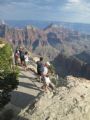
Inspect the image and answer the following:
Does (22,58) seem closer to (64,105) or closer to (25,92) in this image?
(25,92)

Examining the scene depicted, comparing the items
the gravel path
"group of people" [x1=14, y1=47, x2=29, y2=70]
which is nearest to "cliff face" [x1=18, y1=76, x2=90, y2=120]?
the gravel path

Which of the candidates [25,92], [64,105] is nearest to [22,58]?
[25,92]

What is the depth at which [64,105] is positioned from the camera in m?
12.5

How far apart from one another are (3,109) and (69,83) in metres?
3.76

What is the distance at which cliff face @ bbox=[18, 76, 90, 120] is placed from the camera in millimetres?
11977

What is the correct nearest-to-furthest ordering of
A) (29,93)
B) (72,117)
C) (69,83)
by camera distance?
(72,117), (69,83), (29,93)

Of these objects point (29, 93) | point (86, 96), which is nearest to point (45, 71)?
point (29, 93)

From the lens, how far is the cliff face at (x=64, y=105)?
12.0 meters

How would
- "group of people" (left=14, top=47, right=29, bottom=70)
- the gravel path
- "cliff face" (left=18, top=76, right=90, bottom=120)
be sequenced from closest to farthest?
"cliff face" (left=18, top=76, right=90, bottom=120) → the gravel path → "group of people" (left=14, top=47, right=29, bottom=70)

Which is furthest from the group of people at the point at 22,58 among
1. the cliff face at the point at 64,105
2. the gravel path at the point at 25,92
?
the cliff face at the point at 64,105

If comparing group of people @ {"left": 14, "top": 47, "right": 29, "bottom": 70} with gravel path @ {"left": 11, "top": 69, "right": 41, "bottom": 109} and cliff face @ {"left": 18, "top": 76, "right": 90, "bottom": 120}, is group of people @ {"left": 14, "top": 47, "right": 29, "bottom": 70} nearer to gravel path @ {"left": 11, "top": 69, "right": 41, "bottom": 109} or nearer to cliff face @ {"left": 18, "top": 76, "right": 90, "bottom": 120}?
gravel path @ {"left": 11, "top": 69, "right": 41, "bottom": 109}

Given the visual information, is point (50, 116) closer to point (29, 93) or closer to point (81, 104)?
point (81, 104)

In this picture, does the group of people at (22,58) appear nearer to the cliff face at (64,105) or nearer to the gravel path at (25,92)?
the gravel path at (25,92)

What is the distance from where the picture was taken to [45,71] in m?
21.2
